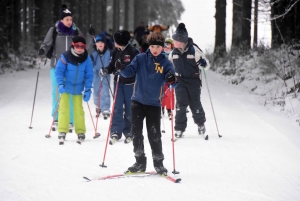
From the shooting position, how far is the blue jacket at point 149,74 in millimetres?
5730

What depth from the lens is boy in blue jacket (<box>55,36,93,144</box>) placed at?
299 inches

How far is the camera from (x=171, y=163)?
6.41 metres

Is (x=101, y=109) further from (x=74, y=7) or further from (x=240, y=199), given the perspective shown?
(x=74, y=7)

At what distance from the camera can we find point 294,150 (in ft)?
23.4

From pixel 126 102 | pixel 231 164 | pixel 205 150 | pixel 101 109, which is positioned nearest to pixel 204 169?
pixel 231 164

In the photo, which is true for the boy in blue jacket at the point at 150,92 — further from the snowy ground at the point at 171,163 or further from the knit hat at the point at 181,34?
the knit hat at the point at 181,34

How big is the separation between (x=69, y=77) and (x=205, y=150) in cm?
266

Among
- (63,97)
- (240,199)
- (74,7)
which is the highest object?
(74,7)

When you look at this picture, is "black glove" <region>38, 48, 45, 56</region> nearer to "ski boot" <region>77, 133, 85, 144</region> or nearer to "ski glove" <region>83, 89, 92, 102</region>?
"ski glove" <region>83, 89, 92, 102</region>

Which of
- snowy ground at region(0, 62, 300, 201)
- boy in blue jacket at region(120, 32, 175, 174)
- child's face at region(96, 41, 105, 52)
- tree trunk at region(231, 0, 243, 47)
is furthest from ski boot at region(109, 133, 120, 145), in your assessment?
tree trunk at region(231, 0, 243, 47)

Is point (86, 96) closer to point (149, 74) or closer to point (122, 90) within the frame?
point (122, 90)

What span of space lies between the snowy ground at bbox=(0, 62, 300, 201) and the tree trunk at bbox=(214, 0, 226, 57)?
1081 centimetres

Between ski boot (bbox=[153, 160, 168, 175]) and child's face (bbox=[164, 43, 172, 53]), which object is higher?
child's face (bbox=[164, 43, 172, 53])

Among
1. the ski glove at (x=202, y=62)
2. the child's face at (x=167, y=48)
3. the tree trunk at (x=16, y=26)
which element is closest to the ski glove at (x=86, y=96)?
the ski glove at (x=202, y=62)
